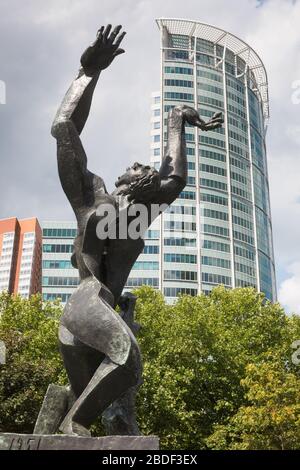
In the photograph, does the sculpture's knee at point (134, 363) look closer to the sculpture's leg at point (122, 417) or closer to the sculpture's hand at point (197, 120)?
the sculpture's leg at point (122, 417)

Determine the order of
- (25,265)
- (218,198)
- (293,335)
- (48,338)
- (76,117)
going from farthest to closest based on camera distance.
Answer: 1. (25,265)
2. (218,198)
3. (293,335)
4. (48,338)
5. (76,117)

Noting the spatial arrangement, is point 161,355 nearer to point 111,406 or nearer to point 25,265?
point 111,406

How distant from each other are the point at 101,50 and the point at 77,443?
4.00 metres

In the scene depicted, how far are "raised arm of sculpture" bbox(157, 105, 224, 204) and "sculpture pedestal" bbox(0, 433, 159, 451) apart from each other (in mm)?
2652

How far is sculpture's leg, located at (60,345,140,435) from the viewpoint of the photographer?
187 inches

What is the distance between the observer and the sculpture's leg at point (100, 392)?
15.6 ft

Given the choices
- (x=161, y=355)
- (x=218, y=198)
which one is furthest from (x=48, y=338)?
(x=218, y=198)

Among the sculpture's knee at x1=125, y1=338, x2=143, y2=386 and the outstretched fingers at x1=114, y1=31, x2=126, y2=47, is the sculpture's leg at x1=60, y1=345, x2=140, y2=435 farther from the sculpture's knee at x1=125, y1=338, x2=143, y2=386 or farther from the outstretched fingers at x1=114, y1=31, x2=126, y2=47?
the outstretched fingers at x1=114, y1=31, x2=126, y2=47

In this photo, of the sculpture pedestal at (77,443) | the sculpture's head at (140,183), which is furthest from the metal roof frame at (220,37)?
the sculpture pedestal at (77,443)

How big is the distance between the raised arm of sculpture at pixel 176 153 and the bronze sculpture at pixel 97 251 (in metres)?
0.01

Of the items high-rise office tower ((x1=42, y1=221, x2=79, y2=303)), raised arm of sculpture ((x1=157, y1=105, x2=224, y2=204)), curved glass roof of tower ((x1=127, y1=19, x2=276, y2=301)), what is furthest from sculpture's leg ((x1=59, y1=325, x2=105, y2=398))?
high-rise office tower ((x1=42, y1=221, x2=79, y2=303))

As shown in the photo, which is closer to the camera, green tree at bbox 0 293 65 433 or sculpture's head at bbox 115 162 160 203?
sculpture's head at bbox 115 162 160 203

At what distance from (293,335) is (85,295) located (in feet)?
66.7

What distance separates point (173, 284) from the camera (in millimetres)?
67688
